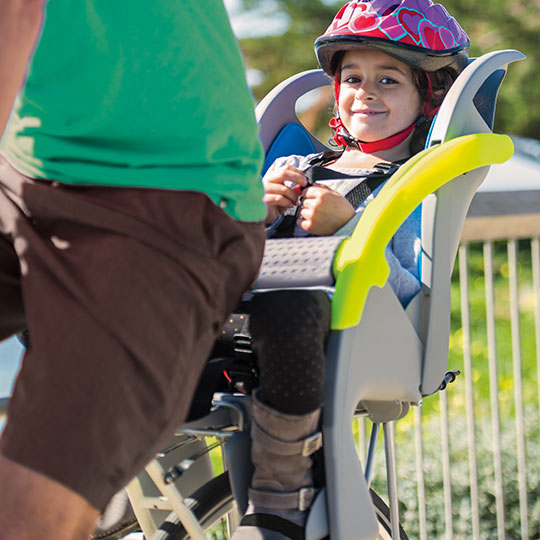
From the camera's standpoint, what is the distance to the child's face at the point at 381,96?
2389 mm

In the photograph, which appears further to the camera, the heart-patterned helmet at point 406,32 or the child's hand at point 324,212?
the heart-patterned helmet at point 406,32

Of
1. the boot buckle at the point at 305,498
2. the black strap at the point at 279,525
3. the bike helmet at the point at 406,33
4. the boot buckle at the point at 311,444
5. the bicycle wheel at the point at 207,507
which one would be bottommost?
the bicycle wheel at the point at 207,507

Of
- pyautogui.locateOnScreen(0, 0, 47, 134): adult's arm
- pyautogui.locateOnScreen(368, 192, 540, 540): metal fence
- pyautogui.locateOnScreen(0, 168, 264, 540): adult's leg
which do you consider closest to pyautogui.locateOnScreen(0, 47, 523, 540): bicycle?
pyautogui.locateOnScreen(0, 168, 264, 540): adult's leg

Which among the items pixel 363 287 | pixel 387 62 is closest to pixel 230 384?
pixel 363 287

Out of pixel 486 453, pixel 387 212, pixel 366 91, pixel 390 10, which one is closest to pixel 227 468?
pixel 387 212

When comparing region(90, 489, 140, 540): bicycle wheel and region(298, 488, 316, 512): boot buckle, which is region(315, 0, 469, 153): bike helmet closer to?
region(298, 488, 316, 512): boot buckle

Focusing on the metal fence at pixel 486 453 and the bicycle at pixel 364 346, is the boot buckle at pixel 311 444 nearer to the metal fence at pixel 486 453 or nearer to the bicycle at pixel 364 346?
the bicycle at pixel 364 346

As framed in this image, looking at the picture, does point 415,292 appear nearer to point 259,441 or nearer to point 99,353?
point 259,441

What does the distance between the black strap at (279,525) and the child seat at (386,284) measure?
0.09 ft

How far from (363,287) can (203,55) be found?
0.59 m

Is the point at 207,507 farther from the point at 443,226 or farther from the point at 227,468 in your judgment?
the point at 443,226

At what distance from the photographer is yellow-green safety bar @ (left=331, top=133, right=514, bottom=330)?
5.57 ft

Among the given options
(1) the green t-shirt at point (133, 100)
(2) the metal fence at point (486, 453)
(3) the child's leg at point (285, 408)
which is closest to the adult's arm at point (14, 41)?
(1) the green t-shirt at point (133, 100)

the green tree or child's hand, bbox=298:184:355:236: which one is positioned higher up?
the green tree
